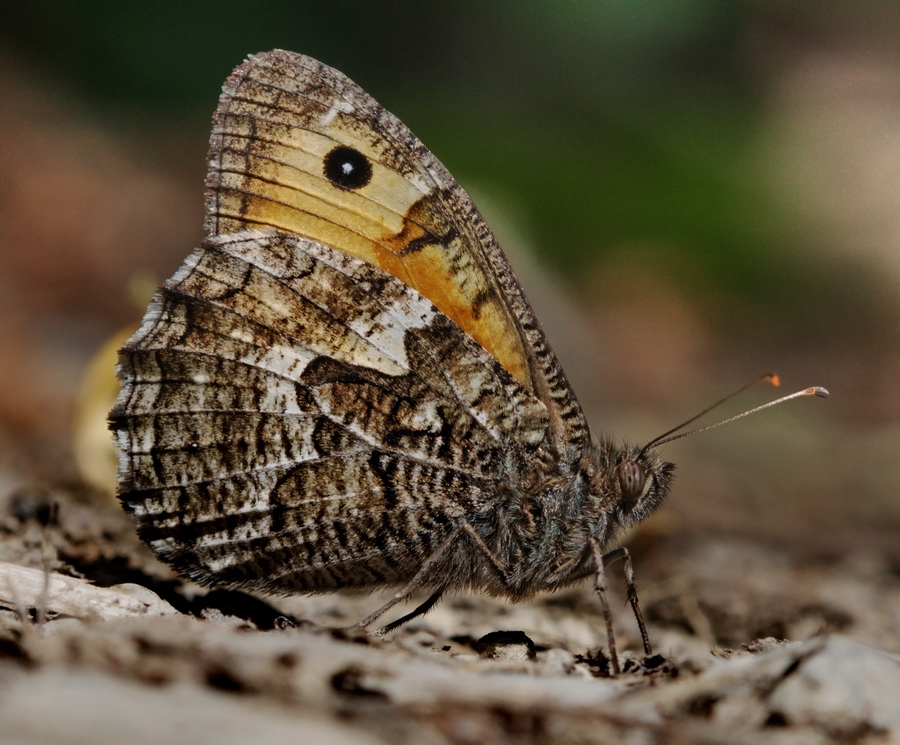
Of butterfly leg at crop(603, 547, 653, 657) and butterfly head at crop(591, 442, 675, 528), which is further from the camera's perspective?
butterfly head at crop(591, 442, 675, 528)

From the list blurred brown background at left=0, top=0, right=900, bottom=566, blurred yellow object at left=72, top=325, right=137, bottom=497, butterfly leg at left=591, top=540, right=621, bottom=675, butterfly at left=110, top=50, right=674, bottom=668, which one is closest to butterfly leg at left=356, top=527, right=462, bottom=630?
butterfly at left=110, top=50, right=674, bottom=668

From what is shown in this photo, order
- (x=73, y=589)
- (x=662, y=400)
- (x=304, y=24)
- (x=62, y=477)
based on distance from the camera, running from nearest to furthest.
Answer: (x=73, y=589)
(x=62, y=477)
(x=662, y=400)
(x=304, y=24)

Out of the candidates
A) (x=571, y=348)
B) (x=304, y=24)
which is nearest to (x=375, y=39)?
(x=304, y=24)

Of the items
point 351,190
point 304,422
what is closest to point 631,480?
point 304,422

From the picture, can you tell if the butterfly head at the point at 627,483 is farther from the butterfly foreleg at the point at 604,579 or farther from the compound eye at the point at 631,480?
the butterfly foreleg at the point at 604,579

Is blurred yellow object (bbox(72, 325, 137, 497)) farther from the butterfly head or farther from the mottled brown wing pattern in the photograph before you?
the butterfly head

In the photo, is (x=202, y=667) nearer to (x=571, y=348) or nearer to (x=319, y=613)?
(x=319, y=613)

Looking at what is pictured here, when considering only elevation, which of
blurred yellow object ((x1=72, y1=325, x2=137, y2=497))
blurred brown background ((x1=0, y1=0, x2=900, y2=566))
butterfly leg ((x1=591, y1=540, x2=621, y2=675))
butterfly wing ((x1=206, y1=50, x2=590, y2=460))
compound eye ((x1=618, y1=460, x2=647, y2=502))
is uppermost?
blurred brown background ((x1=0, y1=0, x2=900, y2=566))
